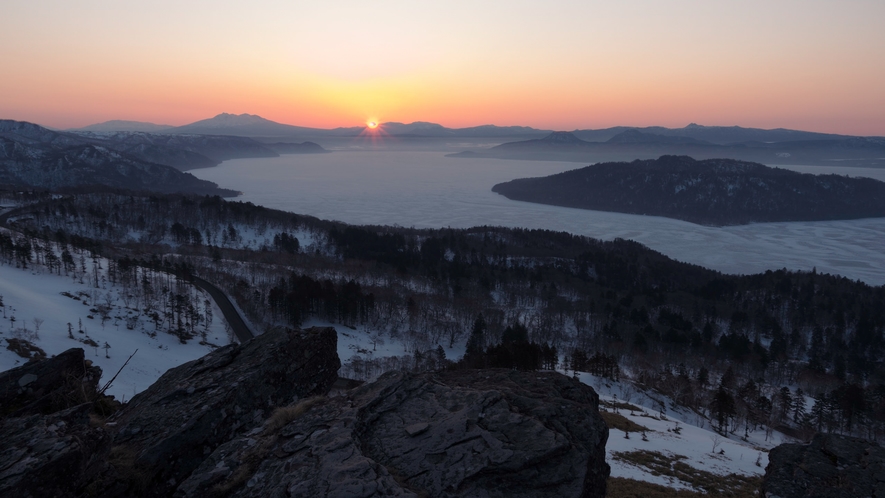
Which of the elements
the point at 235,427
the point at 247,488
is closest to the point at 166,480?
the point at 235,427

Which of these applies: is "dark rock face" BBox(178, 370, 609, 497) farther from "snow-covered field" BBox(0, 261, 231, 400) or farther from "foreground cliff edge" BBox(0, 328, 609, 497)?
"snow-covered field" BBox(0, 261, 231, 400)

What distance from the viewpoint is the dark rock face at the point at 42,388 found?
11.2 meters

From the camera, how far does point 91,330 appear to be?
5122 centimetres

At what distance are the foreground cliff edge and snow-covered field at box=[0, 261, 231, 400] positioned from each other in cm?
3029

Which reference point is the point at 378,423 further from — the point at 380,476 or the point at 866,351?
the point at 866,351

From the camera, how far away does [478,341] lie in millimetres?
76938

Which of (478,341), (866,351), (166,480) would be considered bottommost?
(866,351)

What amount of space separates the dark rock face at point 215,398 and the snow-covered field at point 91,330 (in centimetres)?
2931

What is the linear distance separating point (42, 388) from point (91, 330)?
163ft

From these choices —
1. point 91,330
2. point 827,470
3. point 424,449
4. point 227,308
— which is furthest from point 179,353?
point 827,470

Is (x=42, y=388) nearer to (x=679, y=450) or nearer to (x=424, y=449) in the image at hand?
(x=424, y=449)

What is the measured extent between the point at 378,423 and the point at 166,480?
15.4 feet

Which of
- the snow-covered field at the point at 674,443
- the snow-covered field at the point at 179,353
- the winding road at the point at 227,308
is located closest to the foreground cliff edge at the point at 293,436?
the snow-covered field at the point at 674,443

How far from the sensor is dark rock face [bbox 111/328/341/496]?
10.1 m
